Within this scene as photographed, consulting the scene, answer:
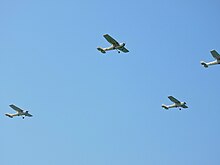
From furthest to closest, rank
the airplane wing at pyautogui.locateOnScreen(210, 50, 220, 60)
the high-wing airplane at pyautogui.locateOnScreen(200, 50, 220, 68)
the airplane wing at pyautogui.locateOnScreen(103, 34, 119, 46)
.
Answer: the airplane wing at pyautogui.locateOnScreen(103, 34, 119, 46) → the high-wing airplane at pyautogui.locateOnScreen(200, 50, 220, 68) → the airplane wing at pyautogui.locateOnScreen(210, 50, 220, 60)

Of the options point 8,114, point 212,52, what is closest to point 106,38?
point 212,52

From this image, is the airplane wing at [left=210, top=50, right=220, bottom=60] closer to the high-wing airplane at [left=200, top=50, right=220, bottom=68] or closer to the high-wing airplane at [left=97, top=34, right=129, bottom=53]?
the high-wing airplane at [left=200, top=50, right=220, bottom=68]

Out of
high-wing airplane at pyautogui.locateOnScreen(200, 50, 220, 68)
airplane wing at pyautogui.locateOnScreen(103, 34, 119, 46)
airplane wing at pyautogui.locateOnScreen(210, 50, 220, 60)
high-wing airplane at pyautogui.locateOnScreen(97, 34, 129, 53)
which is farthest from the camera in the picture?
high-wing airplane at pyautogui.locateOnScreen(97, 34, 129, 53)

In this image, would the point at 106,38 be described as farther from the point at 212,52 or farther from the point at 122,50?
the point at 212,52

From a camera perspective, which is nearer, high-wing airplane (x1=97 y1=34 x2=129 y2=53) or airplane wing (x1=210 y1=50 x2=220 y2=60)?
airplane wing (x1=210 y1=50 x2=220 y2=60)

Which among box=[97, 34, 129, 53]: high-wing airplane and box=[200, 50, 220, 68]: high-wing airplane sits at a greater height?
box=[97, 34, 129, 53]: high-wing airplane

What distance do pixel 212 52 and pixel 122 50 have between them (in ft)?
50.6

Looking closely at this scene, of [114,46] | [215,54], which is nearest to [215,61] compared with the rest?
[215,54]

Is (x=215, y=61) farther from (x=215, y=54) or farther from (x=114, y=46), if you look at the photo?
(x=114, y=46)

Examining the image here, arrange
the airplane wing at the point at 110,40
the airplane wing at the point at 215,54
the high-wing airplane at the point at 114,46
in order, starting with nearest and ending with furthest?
the airplane wing at the point at 215,54
the airplane wing at the point at 110,40
the high-wing airplane at the point at 114,46

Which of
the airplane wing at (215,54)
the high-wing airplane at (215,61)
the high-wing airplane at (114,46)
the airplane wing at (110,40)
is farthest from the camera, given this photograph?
the high-wing airplane at (114,46)

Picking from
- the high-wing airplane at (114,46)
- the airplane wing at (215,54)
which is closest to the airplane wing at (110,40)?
the high-wing airplane at (114,46)

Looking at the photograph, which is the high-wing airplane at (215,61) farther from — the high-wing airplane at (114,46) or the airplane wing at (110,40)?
the airplane wing at (110,40)

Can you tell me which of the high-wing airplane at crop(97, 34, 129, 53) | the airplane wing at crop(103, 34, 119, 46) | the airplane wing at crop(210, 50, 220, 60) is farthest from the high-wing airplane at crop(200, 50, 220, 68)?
the airplane wing at crop(103, 34, 119, 46)
